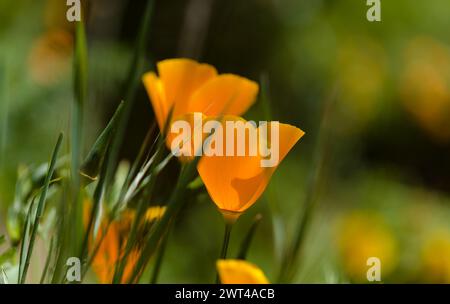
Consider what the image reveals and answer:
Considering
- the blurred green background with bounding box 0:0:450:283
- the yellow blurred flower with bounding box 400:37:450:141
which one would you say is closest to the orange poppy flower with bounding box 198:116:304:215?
the blurred green background with bounding box 0:0:450:283

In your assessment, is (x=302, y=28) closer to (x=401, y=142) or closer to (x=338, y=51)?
(x=338, y=51)

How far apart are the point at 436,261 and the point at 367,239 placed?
237 mm

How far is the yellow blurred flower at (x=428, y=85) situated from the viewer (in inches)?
70.2

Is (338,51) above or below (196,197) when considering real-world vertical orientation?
above

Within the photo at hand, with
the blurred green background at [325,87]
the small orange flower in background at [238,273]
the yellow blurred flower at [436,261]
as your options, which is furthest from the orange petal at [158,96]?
the blurred green background at [325,87]

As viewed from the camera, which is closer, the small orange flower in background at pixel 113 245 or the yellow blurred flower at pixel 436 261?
the small orange flower in background at pixel 113 245

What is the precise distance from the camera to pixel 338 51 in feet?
5.64

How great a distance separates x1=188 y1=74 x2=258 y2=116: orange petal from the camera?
0.43 m

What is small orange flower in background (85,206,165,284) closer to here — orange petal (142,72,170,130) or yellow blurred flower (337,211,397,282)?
orange petal (142,72,170,130)

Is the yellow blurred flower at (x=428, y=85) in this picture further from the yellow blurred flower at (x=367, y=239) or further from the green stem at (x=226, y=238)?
the green stem at (x=226, y=238)

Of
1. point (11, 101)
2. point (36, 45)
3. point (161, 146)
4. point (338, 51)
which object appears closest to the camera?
point (161, 146)

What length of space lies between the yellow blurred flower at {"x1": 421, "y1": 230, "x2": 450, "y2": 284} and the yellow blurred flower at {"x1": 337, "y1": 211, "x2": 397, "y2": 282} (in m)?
0.05
